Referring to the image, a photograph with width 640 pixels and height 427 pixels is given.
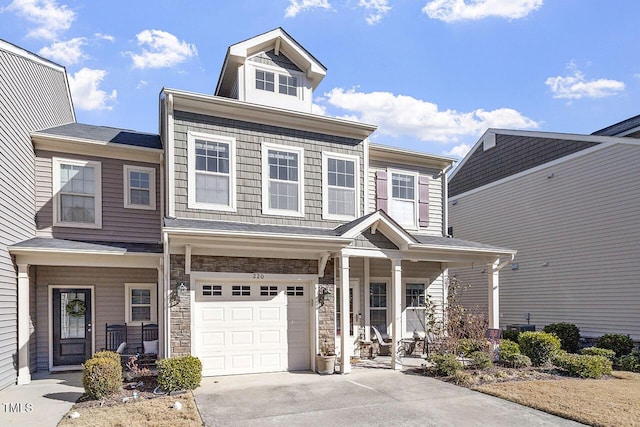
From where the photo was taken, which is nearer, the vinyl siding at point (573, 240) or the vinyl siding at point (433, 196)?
the vinyl siding at point (573, 240)

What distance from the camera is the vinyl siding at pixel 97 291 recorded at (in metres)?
10.9

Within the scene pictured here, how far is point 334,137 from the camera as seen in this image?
11.6 m

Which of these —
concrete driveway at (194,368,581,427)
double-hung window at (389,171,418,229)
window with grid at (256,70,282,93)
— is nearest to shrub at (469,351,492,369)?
concrete driveway at (194,368,581,427)

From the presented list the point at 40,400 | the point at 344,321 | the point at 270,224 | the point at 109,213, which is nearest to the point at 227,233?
the point at 270,224

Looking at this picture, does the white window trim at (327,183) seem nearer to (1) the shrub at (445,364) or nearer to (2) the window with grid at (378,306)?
(2) the window with grid at (378,306)

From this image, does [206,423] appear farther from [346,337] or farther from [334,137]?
[334,137]

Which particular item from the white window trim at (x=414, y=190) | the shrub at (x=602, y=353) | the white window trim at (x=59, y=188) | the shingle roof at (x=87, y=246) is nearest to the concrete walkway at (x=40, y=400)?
the shingle roof at (x=87, y=246)

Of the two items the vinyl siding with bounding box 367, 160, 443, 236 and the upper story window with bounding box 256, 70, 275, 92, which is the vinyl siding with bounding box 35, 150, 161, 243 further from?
the vinyl siding with bounding box 367, 160, 443, 236

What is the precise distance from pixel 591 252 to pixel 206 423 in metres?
12.3

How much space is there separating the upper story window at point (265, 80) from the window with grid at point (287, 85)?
22 cm

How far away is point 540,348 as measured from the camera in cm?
1098

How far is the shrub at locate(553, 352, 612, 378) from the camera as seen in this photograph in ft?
31.9

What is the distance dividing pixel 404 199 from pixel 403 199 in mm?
36

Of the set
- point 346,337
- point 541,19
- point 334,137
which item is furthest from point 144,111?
point 541,19
